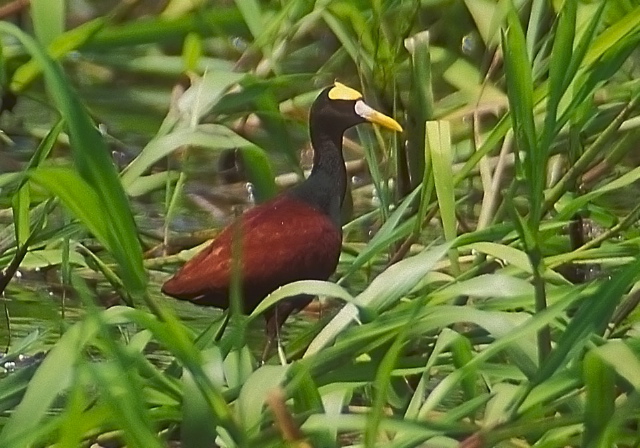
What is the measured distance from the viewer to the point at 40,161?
1571 millimetres

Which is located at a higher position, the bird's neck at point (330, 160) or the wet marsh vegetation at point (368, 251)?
the wet marsh vegetation at point (368, 251)

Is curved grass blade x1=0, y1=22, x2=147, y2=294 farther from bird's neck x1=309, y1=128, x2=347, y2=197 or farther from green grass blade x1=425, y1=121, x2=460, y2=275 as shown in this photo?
bird's neck x1=309, y1=128, x2=347, y2=197

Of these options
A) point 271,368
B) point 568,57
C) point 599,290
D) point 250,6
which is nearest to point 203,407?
point 271,368

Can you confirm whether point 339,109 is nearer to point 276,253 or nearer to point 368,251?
point 276,253

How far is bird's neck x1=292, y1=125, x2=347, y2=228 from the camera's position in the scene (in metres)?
2.21

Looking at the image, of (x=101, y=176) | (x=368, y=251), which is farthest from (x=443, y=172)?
(x=101, y=176)

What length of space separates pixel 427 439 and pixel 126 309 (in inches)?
10.6

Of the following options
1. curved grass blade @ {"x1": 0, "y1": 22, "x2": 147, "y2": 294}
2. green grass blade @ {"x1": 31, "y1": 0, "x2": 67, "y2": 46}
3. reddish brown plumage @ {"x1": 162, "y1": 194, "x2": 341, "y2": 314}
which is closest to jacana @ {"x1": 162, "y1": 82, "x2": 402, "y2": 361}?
reddish brown plumage @ {"x1": 162, "y1": 194, "x2": 341, "y2": 314}

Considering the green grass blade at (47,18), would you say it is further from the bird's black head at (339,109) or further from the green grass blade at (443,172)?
the bird's black head at (339,109)

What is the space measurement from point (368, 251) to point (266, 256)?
0.39 meters

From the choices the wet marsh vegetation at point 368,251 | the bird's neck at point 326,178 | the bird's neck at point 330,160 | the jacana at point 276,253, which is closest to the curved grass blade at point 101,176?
the wet marsh vegetation at point 368,251

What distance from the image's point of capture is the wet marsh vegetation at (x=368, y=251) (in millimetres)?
1256

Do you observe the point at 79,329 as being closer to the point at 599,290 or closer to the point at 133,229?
the point at 133,229

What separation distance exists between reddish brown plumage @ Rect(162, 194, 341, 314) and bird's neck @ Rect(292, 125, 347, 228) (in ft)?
0.21
